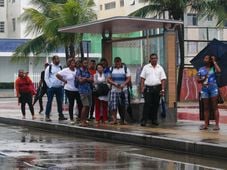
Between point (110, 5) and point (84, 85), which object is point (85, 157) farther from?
point (110, 5)

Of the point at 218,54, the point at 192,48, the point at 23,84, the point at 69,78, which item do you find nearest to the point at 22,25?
the point at 192,48

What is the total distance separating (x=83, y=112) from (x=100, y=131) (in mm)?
1538

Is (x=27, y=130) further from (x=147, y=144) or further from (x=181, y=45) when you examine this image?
(x=181, y=45)

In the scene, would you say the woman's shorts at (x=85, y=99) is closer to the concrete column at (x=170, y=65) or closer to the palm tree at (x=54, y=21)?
the concrete column at (x=170, y=65)

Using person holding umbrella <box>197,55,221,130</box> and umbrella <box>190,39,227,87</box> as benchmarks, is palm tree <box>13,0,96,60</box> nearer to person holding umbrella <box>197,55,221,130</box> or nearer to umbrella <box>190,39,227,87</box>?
umbrella <box>190,39,227,87</box>

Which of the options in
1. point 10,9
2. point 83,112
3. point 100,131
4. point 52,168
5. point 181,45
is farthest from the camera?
point 10,9

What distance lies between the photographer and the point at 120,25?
17047 millimetres

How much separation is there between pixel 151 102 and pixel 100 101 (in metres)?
2.06

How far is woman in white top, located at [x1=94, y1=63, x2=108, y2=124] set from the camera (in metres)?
16.5

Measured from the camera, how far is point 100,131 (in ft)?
49.0

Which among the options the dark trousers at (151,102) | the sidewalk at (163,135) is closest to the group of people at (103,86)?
the dark trousers at (151,102)

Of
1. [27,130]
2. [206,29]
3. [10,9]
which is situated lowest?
[27,130]

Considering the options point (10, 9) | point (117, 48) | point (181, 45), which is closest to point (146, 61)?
point (117, 48)

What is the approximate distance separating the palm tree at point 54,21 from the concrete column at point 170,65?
13.0 meters
